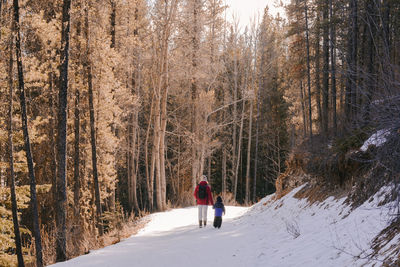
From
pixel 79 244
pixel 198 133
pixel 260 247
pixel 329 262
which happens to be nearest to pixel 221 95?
pixel 198 133

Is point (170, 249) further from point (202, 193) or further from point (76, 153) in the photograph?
point (76, 153)

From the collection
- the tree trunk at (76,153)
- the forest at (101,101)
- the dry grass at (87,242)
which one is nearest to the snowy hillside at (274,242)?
the dry grass at (87,242)

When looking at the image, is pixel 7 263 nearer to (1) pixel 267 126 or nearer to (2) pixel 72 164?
(2) pixel 72 164

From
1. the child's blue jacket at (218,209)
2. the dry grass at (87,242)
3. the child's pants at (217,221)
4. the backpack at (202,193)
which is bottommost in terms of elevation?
the dry grass at (87,242)

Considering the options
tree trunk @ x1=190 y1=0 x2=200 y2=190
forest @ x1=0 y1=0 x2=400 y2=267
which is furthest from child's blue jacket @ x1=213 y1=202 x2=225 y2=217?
tree trunk @ x1=190 y1=0 x2=200 y2=190

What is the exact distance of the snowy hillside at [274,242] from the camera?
16.6 ft

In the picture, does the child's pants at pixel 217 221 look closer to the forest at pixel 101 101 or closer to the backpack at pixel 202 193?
the backpack at pixel 202 193

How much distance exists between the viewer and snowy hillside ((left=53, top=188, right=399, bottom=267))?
5047 millimetres

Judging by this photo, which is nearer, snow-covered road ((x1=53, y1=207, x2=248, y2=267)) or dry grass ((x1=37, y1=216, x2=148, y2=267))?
snow-covered road ((x1=53, y1=207, x2=248, y2=267))

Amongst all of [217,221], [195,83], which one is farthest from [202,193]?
[195,83]

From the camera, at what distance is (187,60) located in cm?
2047

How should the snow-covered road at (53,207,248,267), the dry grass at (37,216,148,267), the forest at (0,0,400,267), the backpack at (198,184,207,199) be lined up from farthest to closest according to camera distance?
the backpack at (198,184,207,199), the dry grass at (37,216,148,267), the forest at (0,0,400,267), the snow-covered road at (53,207,248,267)

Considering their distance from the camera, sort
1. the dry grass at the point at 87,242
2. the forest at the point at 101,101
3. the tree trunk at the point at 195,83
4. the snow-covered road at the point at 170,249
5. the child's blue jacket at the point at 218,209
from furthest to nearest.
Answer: the tree trunk at the point at 195,83 < the child's blue jacket at the point at 218,209 < the dry grass at the point at 87,242 < the forest at the point at 101,101 < the snow-covered road at the point at 170,249

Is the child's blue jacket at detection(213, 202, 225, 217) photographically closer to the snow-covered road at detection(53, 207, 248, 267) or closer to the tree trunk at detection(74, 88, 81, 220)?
the snow-covered road at detection(53, 207, 248, 267)
